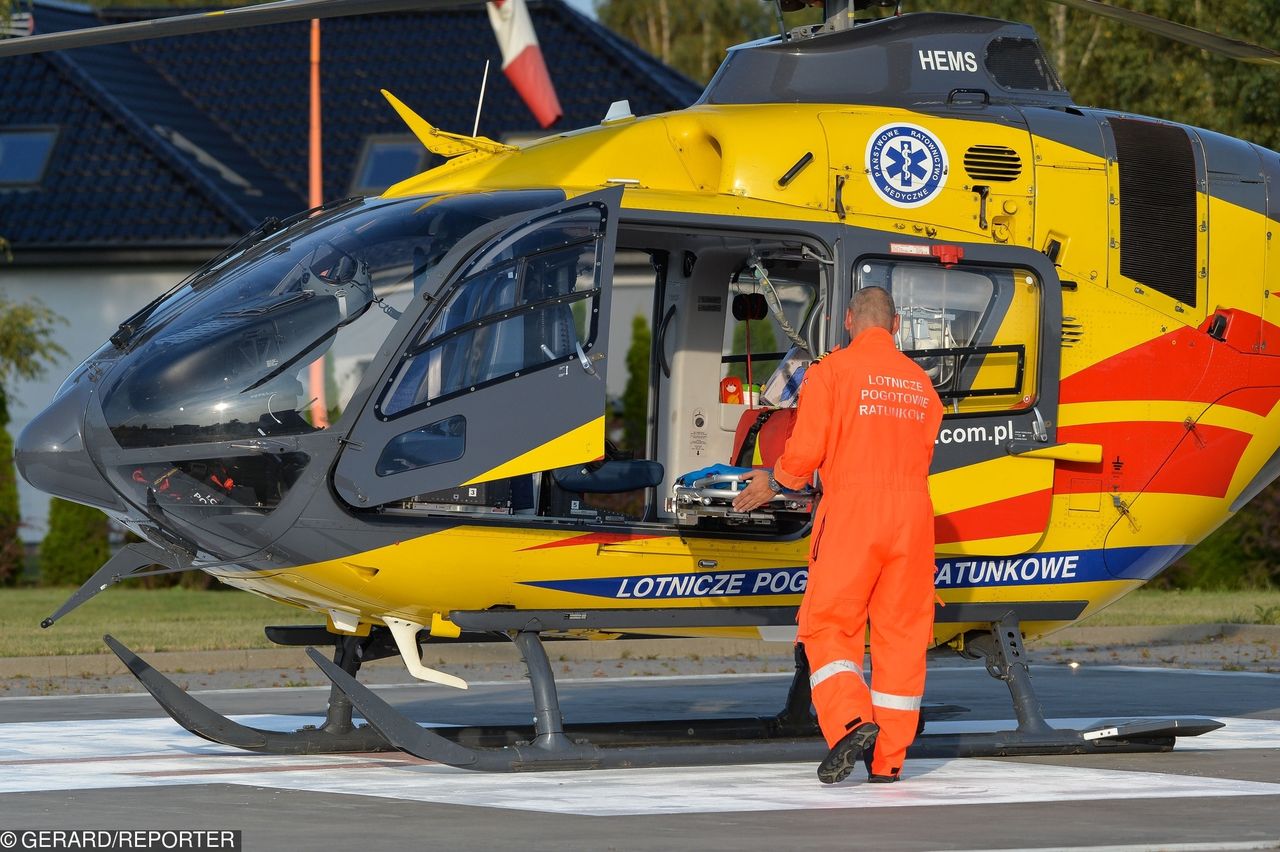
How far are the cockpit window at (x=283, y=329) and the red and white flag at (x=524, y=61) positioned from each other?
1315cm

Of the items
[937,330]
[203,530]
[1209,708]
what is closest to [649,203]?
[937,330]

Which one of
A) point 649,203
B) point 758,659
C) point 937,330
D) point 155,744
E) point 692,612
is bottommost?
point 758,659

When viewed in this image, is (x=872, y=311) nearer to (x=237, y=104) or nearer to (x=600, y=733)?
(x=600, y=733)

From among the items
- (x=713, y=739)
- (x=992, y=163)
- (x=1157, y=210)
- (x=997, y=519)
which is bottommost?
(x=713, y=739)

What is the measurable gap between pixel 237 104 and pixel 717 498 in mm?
26158

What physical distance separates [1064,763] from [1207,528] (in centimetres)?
186

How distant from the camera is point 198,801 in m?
8.05

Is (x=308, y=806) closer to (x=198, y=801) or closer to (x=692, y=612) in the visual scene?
(x=198, y=801)

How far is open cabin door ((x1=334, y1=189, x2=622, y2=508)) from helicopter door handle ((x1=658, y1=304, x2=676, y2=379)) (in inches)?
80.8

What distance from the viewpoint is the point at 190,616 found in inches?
749

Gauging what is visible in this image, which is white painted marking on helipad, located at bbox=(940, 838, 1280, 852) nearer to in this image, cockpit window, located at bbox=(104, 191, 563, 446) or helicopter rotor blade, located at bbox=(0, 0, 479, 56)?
cockpit window, located at bbox=(104, 191, 563, 446)

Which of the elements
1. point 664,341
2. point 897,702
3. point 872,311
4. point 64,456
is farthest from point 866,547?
point 64,456

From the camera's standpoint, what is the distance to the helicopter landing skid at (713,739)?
8.66 meters

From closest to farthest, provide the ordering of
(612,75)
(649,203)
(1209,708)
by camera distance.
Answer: (649,203) → (1209,708) → (612,75)
